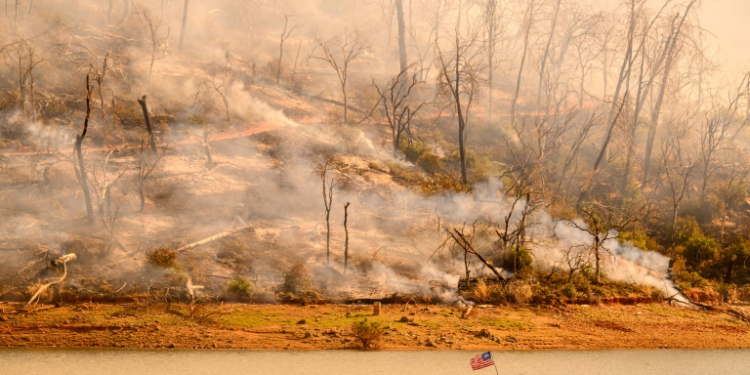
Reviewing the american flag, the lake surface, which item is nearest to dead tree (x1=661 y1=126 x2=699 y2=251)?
the lake surface

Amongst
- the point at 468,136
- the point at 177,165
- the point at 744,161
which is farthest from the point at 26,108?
the point at 744,161

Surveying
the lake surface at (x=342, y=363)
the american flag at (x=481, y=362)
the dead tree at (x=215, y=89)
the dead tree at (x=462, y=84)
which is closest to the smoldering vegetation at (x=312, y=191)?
the dead tree at (x=215, y=89)

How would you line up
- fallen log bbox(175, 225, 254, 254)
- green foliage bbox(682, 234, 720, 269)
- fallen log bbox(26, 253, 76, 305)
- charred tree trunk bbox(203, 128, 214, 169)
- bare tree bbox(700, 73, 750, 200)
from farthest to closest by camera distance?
bare tree bbox(700, 73, 750, 200) < charred tree trunk bbox(203, 128, 214, 169) < green foliage bbox(682, 234, 720, 269) < fallen log bbox(175, 225, 254, 254) < fallen log bbox(26, 253, 76, 305)

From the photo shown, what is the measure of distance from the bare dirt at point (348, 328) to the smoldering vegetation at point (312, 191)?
2.54 ft

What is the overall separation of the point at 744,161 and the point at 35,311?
36.6 metres

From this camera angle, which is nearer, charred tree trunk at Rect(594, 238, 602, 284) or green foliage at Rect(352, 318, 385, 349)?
green foliage at Rect(352, 318, 385, 349)

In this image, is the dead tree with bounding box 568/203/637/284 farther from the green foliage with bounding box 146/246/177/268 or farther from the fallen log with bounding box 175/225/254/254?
the green foliage with bounding box 146/246/177/268

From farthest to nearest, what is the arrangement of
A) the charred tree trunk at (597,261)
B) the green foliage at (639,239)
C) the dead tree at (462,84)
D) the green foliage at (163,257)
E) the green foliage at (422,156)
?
the green foliage at (422,156) < the dead tree at (462,84) < the green foliage at (639,239) < the charred tree trunk at (597,261) < the green foliage at (163,257)

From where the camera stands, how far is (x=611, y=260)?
2477cm

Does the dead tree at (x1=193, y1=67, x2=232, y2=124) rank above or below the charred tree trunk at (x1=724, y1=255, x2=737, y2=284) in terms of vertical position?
above

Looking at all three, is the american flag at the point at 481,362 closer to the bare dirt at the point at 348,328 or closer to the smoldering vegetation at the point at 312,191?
the bare dirt at the point at 348,328

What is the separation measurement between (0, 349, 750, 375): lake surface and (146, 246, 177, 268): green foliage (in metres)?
3.91

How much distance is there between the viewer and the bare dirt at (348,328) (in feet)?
60.7

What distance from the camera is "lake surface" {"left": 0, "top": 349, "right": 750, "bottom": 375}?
16.9 meters
